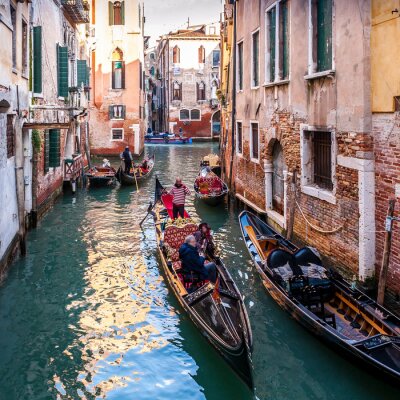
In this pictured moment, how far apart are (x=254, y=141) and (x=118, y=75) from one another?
1583cm

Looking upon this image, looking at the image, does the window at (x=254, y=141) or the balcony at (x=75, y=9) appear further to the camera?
the balcony at (x=75, y=9)

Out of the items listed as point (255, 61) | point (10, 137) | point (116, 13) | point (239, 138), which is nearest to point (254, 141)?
point (239, 138)

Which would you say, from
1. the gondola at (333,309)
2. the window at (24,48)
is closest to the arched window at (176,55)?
the window at (24,48)

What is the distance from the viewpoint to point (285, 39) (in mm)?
8602

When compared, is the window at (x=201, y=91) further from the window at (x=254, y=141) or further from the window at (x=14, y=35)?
the window at (x=14, y=35)

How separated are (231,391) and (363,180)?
277cm

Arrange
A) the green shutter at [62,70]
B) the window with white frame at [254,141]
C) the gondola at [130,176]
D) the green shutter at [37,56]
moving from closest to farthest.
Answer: the green shutter at [37,56]
the window with white frame at [254,141]
the green shutter at [62,70]
the gondola at [130,176]

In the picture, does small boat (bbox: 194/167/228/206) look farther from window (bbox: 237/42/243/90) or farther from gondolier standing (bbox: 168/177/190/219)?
gondolier standing (bbox: 168/177/190/219)

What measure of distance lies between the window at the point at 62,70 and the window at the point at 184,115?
79.4ft

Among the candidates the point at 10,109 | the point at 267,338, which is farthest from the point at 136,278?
the point at 10,109

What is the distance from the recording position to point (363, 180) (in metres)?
5.77

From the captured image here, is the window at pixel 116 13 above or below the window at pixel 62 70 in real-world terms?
above

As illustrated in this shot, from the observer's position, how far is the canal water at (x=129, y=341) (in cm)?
446

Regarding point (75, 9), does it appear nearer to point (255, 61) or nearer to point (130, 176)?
point (130, 176)
